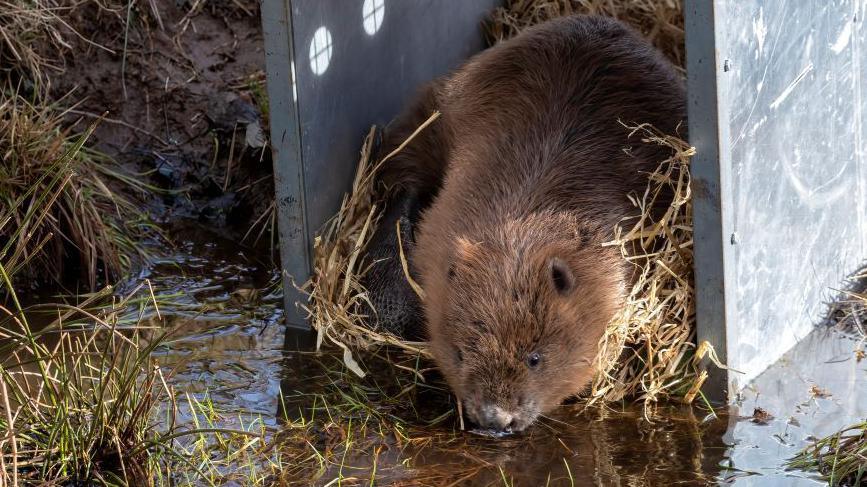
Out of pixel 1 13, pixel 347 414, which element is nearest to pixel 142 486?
pixel 347 414

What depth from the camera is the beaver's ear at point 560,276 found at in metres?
4.41

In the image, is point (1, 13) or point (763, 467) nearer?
point (763, 467)

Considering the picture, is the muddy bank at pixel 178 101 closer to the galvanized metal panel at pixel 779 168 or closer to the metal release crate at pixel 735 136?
the metal release crate at pixel 735 136

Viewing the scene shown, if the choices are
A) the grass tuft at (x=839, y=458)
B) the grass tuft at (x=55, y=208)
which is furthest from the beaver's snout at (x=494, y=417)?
the grass tuft at (x=55, y=208)

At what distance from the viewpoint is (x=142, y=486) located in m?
3.75

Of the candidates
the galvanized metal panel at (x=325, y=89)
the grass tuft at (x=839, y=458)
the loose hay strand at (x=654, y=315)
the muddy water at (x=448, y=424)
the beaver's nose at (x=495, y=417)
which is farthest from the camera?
the galvanized metal panel at (x=325, y=89)

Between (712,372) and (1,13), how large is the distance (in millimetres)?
3975

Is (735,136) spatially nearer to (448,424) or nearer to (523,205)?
(523,205)

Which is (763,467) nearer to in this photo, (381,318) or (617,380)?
(617,380)

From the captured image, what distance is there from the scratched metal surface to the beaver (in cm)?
41

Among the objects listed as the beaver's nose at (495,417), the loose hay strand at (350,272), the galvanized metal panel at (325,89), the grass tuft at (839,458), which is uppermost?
the galvanized metal panel at (325,89)

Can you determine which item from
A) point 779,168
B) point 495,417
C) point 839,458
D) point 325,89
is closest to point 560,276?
point 495,417

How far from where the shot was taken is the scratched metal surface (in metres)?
4.41

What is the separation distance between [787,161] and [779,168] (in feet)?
0.23
